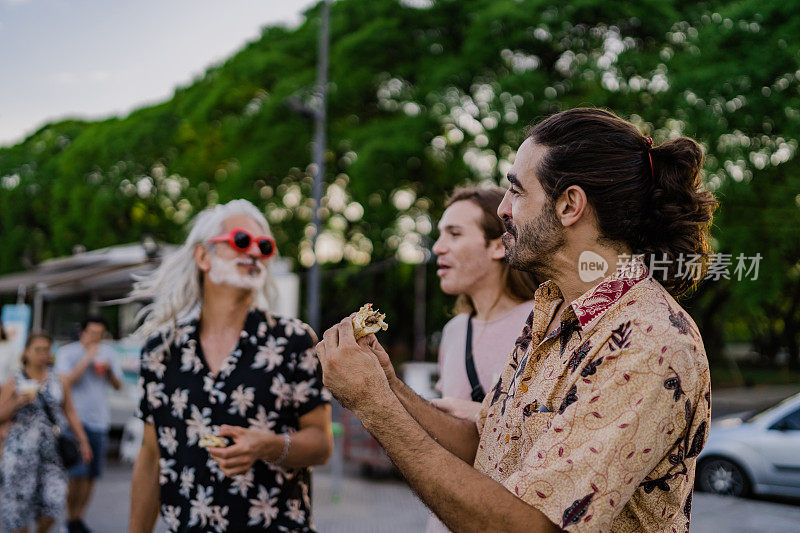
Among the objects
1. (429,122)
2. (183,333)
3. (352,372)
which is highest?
(429,122)

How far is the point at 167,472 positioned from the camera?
2.59 meters

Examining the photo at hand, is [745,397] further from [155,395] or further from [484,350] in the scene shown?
[155,395]

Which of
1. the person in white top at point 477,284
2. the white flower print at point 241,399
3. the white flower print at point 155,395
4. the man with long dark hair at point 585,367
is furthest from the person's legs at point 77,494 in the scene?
the man with long dark hair at point 585,367

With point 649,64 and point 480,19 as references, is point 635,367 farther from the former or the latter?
point 480,19

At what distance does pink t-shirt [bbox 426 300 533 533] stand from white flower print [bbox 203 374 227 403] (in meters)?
0.85

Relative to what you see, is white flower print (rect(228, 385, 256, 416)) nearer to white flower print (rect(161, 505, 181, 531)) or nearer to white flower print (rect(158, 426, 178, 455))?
white flower print (rect(158, 426, 178, 455))

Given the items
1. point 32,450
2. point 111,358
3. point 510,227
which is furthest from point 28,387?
point 510,227

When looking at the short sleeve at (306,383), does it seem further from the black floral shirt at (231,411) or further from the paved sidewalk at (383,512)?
the paved sidewalk at (383,512)

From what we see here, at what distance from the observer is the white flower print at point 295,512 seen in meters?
2.54

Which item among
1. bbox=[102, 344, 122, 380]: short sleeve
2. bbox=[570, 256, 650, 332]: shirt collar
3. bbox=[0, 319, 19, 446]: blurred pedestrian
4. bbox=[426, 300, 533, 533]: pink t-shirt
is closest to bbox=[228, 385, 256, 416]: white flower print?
bbox=[426, 300, 533, 533]: pink t-shirt

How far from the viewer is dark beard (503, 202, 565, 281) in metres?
1.65

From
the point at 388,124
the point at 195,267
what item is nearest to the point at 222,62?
the point at 388,124

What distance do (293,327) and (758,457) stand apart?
743 cm

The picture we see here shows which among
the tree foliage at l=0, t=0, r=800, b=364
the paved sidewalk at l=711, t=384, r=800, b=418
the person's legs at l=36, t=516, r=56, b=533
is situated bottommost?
the paved sidewalk at l=711, t=384, r=800, b=418
